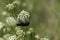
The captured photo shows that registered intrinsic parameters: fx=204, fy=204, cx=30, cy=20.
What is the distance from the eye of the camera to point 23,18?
3.59ft

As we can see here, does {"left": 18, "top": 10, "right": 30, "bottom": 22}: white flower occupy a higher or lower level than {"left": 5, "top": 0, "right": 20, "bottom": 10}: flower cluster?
lower

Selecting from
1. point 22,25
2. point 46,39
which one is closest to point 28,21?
point 22,25

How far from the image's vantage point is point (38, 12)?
44.4 inches

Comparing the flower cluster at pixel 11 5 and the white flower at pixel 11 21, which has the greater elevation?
the flower cluster at pixel 11 5

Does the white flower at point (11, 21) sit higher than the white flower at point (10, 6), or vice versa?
the white flower at point (10, 6)

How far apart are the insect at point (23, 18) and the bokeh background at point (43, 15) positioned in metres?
0.03

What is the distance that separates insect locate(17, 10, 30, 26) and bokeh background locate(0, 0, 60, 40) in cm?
3

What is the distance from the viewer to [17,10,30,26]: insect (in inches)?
42.9

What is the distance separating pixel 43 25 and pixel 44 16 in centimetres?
5

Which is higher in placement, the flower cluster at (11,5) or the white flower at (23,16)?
the flower cluster at (11,5)

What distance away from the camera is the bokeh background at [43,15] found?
1104 millimetres

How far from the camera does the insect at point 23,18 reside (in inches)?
42.9

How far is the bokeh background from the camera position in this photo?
1.10 metres

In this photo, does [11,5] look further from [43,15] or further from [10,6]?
[43,15]
